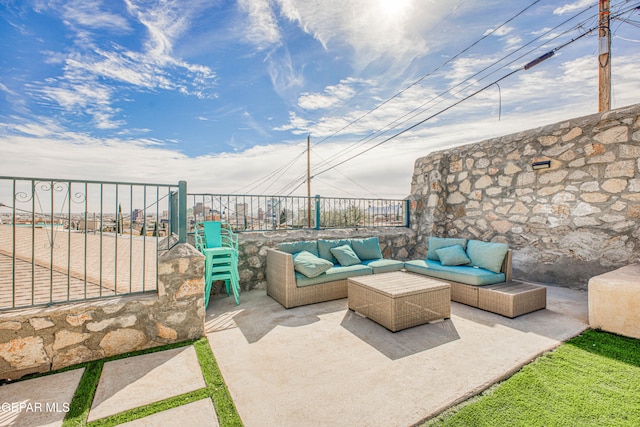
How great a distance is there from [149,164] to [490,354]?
6191 millimetres

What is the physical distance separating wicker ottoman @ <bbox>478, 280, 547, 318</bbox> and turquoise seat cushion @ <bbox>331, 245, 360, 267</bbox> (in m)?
1.78

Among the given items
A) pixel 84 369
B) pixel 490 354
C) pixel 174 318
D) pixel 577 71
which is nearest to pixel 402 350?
pixel 490 354

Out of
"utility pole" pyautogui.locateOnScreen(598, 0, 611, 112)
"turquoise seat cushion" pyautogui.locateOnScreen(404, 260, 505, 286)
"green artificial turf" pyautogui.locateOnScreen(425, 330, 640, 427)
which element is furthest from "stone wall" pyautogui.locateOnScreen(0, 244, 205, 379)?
"utility pole" pyautogui.locateOnScreen(598, 0, 611, 112)

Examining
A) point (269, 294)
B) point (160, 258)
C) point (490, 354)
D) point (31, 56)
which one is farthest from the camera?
point (269, 294)

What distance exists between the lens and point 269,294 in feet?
13.5

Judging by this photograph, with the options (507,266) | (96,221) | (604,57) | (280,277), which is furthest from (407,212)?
(96,221)

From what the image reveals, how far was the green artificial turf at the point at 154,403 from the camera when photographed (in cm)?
150

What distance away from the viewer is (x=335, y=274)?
3.82 m

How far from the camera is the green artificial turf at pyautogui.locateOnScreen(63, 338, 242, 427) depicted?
1.50m

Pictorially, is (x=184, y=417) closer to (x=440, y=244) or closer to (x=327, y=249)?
(x=327, y=249)

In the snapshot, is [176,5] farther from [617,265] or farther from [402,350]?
[617,265]

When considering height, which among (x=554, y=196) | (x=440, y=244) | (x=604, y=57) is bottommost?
(x=440, y=244)

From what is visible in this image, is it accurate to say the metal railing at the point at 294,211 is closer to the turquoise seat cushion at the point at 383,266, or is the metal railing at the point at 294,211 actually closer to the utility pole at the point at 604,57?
the turquoise seat cushion at the point at 383,266

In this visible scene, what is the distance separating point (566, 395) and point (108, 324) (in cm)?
346
